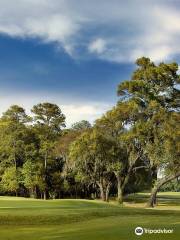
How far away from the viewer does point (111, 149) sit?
2709 inches

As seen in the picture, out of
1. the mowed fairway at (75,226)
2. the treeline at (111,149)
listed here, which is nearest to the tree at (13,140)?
the treeline at (111,149)

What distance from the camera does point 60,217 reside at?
2969cm

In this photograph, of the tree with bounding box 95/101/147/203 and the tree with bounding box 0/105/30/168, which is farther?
the tree with bounding box 0/105/30/168

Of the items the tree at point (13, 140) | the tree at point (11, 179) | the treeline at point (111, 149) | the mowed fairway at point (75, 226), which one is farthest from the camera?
the tree at point (13, 140)

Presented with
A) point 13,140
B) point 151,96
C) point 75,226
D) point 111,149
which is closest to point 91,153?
point 111,149

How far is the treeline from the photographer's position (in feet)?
215

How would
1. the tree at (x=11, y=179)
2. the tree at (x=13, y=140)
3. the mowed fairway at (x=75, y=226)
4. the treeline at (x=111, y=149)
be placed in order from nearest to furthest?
1. the mowed fairway at (x=75, y=226)
2. the treeline at (x=111, y=149)
3. the tree at (x=11, y=179)
4. the tree at (x=13, y=140)

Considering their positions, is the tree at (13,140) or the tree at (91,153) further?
the tree at (13,140)

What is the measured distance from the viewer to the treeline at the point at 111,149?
65.4 meters

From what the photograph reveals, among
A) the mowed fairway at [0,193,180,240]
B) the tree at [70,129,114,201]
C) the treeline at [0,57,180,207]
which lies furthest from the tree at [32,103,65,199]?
the mowed fairway at [0,193,180,240]

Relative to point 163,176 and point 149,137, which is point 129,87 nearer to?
point 149,137

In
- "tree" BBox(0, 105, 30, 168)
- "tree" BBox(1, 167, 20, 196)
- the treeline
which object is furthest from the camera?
"tree" BBox(0, 105, 30, 168)

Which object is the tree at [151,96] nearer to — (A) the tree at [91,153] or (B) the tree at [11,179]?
(A) the tree at [91,153]

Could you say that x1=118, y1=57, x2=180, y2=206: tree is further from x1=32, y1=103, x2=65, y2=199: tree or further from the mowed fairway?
the mowed fairway
